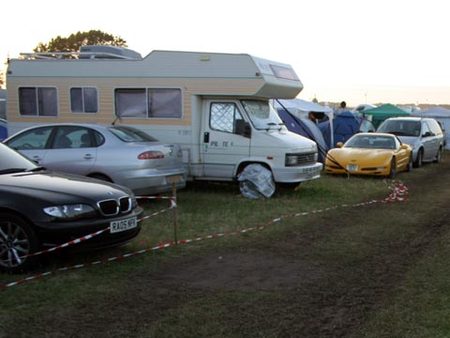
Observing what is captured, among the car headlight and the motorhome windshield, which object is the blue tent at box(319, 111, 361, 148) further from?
the car headlight

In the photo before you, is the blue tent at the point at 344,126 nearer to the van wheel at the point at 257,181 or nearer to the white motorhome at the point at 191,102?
the white motorhome at the point at 191,102

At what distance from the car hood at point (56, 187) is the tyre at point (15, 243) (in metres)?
0.31

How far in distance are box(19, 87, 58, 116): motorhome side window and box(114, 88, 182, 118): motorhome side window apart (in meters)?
1.51

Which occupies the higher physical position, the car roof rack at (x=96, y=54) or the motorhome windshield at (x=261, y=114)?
the car roof rack at (x=96, y=54)

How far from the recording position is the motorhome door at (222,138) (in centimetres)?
1166

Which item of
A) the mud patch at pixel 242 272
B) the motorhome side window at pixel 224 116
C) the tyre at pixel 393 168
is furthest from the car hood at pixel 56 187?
the tyre at pixel 393 168

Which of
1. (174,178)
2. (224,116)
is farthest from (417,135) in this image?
(174,178)

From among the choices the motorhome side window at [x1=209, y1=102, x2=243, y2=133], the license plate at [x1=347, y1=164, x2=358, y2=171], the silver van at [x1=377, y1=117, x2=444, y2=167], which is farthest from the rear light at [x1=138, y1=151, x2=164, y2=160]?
the silver van at [x1=377, y1=117, x2=444, y2=167]

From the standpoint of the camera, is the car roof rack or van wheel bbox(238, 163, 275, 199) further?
the car roof rack

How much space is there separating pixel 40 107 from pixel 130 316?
8.98 metres

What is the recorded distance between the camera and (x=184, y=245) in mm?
7441

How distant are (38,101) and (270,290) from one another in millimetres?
8934

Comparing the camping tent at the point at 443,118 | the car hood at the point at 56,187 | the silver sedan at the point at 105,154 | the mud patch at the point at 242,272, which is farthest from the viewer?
the camping tent at the point at 443,118

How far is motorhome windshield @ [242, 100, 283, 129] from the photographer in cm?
1176
